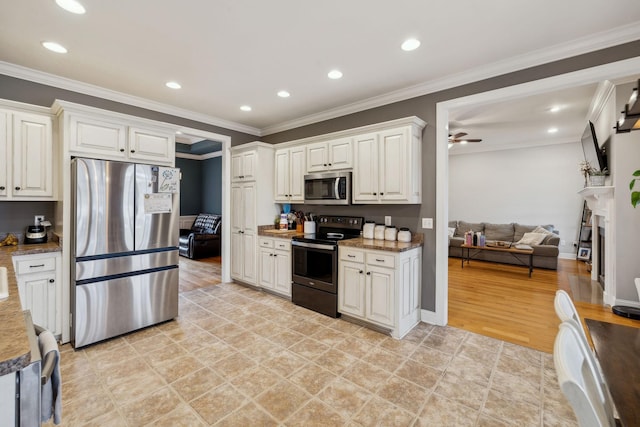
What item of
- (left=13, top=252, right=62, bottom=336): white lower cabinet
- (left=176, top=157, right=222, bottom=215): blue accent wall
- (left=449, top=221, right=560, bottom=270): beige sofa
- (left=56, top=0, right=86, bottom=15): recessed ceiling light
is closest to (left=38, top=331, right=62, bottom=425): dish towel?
(left=13, top=252, right=62, bottom=336): white lower cabinet

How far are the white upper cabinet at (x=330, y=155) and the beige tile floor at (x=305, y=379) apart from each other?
2.01m

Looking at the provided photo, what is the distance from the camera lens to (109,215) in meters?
2.82

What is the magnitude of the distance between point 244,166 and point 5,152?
2.63m

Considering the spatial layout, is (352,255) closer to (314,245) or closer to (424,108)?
(314,245)

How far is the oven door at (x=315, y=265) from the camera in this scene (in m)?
3.41

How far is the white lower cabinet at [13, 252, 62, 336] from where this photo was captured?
2523 millimetres

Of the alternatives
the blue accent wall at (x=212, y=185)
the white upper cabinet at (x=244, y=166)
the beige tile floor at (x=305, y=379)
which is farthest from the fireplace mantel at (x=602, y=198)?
the blue accent wall at (x=212, y=185)

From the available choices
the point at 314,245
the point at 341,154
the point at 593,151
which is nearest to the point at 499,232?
the point at 593,151

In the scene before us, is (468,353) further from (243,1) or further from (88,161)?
(88,161)

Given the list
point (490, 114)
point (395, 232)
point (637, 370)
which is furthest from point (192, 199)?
point (637, 370)

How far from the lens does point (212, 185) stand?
331 inches

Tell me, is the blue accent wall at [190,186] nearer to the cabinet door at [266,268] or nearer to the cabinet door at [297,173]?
the cabinet door at [266,268]

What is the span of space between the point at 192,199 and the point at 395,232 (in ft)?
23.3

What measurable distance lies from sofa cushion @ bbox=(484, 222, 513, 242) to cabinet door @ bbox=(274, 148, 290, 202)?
5.80m
